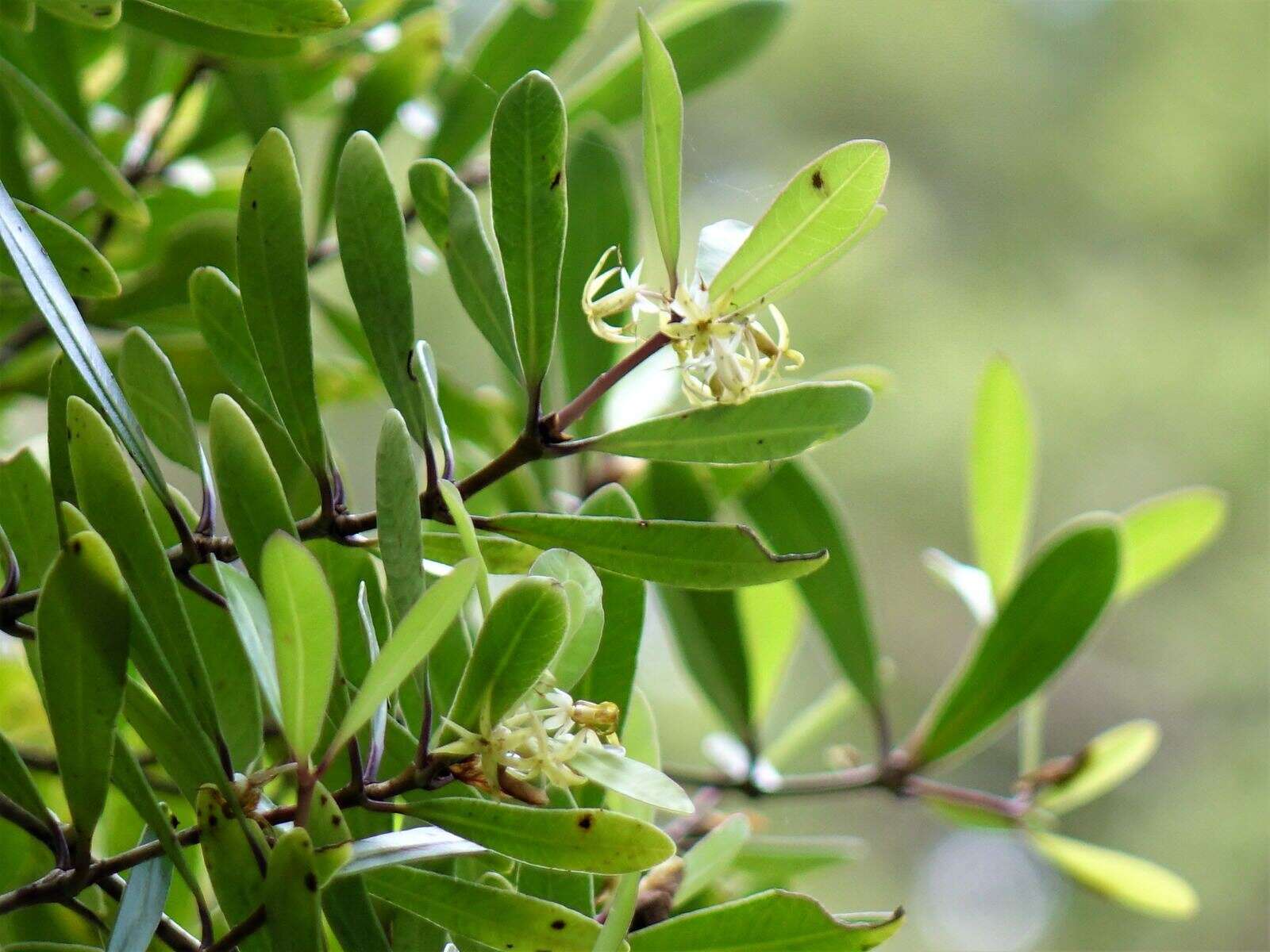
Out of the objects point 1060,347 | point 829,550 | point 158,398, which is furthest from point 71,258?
point 1060,347

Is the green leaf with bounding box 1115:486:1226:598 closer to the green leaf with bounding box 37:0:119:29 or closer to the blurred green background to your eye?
the green leaf with bounding box 37:0:119:29

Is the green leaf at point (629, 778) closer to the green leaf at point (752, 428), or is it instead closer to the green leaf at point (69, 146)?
the green leaf at point (752, 428)

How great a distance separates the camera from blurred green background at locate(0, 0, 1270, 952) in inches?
154

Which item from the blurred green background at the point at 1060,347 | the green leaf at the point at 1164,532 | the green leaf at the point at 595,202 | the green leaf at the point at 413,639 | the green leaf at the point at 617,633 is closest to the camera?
the green leaf at the point at 413,639

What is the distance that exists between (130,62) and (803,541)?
366mm

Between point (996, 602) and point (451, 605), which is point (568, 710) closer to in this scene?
point (451, 605)

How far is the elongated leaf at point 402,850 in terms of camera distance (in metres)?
0.23

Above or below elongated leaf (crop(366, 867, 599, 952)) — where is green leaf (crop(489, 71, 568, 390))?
above

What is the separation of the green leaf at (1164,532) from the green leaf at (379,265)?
1.41ft

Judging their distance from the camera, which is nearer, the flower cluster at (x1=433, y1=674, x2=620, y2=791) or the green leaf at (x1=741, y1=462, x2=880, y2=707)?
the flower cluster at (x1=433, y1=674, x2=620, y2=791)

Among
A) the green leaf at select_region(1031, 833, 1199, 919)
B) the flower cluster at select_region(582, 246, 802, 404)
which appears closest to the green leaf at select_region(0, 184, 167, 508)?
the flower cluster at select_region(582, 246, 802, 404)

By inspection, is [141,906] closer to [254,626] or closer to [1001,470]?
[254,626]

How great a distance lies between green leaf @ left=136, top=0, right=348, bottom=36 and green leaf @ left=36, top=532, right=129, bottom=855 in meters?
0.14

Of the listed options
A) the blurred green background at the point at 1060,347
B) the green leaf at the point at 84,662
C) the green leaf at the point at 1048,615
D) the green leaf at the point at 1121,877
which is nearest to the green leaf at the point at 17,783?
the green leaf at the point at 84,662
